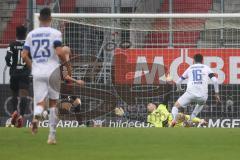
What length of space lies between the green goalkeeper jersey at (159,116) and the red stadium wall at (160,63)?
3.38 ft

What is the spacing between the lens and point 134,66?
20172mm

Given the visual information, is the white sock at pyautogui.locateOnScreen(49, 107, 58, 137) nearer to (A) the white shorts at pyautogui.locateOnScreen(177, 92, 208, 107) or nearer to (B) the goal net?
(A) the white shorts at pyautogui.locateOnScreen(177, 92, 208, 107)

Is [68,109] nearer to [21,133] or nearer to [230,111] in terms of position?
[230,111]

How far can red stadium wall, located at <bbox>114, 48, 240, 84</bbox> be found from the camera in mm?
20062

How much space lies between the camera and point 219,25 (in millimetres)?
19969

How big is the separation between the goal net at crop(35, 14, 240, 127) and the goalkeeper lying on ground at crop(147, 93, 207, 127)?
0.41 metres

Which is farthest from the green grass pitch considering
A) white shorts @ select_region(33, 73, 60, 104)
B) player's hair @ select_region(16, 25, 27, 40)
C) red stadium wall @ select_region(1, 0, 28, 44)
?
red stadium wall @ select_region(1, 0, 28, 44)

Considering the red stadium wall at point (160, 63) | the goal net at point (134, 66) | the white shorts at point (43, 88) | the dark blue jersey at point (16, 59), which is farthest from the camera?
the red stadium wall at point (160, 63)

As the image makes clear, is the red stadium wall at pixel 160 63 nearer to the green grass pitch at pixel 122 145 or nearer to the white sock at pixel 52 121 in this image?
the green grass pitch at pixel 122 145

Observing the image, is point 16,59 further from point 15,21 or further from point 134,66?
point 15,21

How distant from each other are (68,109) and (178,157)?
438 inches

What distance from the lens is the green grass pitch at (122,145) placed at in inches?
360

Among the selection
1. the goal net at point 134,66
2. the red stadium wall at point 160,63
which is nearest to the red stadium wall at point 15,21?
the goal net at point 134,66

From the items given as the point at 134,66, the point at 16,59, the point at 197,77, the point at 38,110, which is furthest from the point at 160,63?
the point at 38,110
